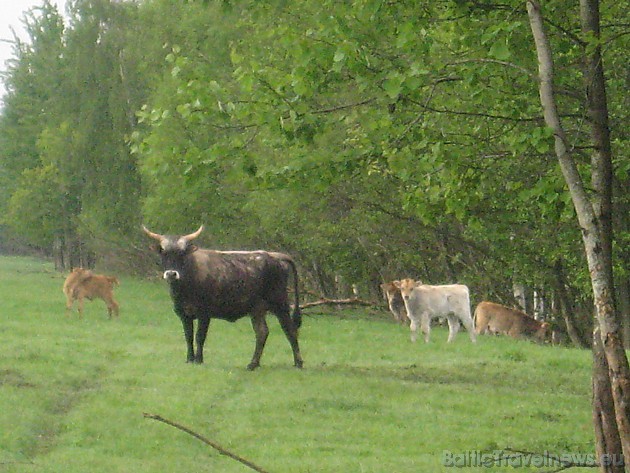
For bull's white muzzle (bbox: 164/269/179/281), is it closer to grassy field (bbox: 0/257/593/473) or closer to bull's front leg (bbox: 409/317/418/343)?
grassy field (bbox: 0/257/593/473)

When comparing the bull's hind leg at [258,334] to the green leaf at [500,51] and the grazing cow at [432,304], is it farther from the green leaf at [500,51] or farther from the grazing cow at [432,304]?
the green leaf at [500,51]

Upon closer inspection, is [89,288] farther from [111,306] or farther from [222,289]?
[222,289]

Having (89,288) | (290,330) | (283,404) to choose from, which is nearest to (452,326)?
(290,330)

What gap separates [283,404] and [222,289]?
4.36 metres

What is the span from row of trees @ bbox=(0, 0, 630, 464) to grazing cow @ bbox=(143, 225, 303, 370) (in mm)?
1743

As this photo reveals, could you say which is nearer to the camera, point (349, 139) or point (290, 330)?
point (349, 139)

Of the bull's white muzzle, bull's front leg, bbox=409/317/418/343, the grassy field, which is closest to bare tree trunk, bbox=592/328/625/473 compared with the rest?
the grassy field

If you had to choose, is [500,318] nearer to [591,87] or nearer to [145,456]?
[145,456]

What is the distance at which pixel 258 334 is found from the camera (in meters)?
18.7

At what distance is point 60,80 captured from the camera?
200 feet

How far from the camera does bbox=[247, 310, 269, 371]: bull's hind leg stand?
1836cm

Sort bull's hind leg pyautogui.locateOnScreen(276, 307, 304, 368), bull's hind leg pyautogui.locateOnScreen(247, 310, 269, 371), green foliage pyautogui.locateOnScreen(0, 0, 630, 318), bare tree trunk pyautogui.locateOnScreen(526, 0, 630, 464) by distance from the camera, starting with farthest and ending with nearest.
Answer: bull's hind leg pyautogui.locateOnScreen(276, 307, 304, 368), bull's hind leg pyautogui.locateOnScreen(247, 310, 269, 371), green foliage pyautogui.locateOnScreen(0, 0, 630, 318), bare tree trunk pyautogui.locateOnScreen(526, 0, 630, 464)

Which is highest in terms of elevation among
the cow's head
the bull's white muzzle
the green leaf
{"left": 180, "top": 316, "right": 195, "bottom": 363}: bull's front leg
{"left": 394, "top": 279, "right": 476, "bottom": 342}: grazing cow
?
the green leaf

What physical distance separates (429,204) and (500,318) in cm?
1944
